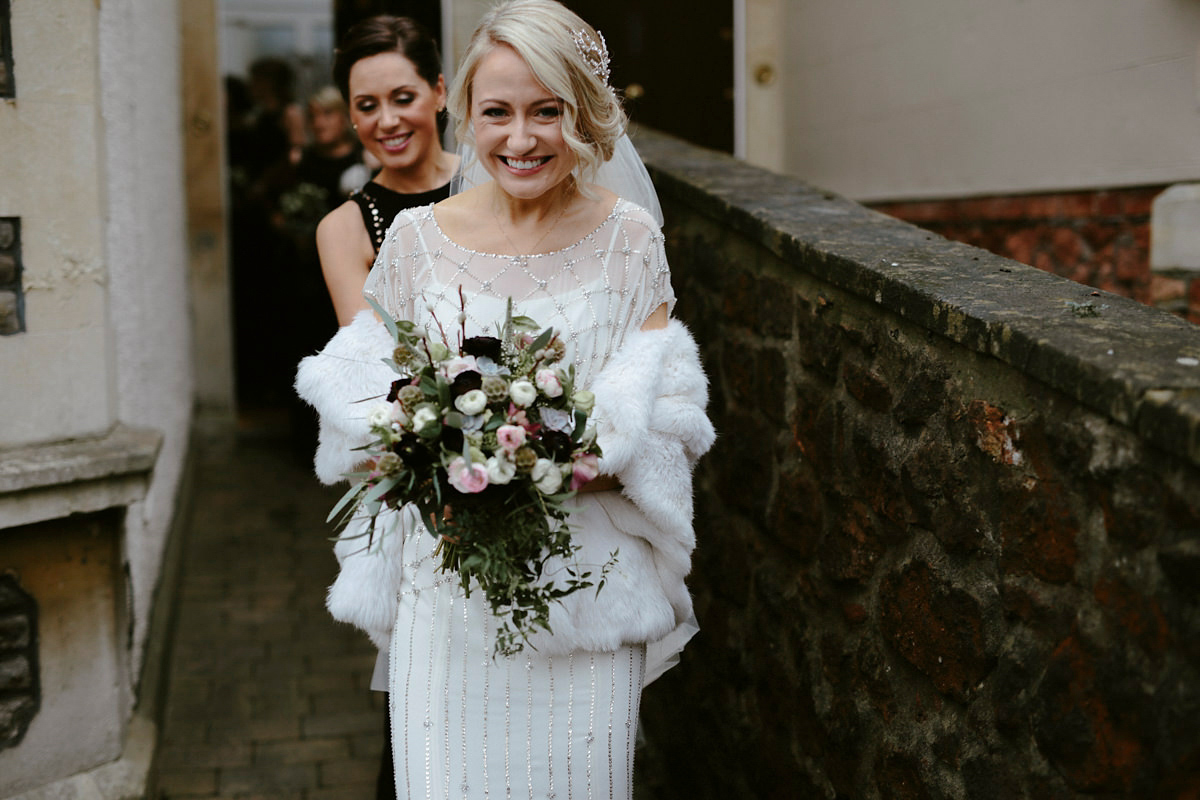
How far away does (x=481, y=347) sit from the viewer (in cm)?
201

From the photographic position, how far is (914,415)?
235 cm

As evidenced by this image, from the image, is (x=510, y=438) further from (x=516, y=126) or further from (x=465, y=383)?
(x=516, y=126)

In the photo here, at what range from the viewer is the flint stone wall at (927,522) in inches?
64.7

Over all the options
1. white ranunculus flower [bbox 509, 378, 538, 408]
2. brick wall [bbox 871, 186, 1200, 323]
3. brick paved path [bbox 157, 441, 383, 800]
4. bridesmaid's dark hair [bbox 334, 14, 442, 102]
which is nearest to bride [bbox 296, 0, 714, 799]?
white ranunculus flower [bbox 509, 378, 538, 408]

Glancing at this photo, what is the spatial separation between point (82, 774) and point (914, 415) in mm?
2628

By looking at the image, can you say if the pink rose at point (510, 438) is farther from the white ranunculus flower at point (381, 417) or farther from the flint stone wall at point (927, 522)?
the flint stone wall at point (927, 522)

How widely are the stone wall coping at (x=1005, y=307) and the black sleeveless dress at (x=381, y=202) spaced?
943 mm

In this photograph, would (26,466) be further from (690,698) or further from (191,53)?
(191,53)

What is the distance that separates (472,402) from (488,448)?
0.28 feet

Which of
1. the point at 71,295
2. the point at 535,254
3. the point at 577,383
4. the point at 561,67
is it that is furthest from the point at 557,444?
the point at 71,295

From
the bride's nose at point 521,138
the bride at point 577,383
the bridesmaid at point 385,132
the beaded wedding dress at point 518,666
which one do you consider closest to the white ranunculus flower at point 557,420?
the bride at point 577,383

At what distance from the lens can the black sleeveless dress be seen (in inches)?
120

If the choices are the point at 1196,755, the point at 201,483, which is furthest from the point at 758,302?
the point at 201,483

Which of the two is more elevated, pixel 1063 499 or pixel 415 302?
pixel 415 302
